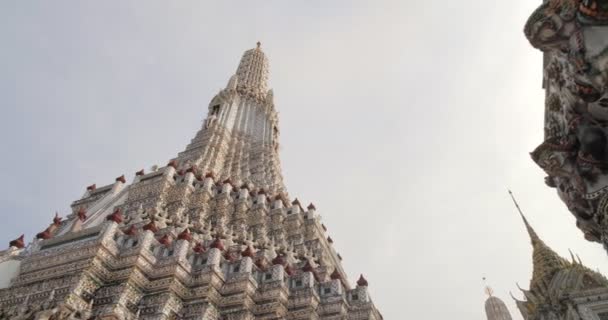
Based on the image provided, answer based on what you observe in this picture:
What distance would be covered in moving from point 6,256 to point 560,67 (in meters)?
15.7

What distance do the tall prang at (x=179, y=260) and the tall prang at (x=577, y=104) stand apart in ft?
28.0

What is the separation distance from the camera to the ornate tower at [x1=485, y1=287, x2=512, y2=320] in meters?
47.8

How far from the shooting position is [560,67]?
231 inches

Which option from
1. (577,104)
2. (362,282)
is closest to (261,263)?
(362,282)

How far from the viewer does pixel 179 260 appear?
38.3 ft

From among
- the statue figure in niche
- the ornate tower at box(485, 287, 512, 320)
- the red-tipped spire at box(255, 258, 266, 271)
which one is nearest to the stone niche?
the red-tipped spire at box(255, 258, 266, 271)

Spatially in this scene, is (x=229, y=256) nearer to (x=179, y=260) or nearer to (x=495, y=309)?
→ (x=179, y=260)

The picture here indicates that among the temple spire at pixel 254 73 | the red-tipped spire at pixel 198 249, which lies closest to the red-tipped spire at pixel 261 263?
the red-tipped spire at pixel 198 249

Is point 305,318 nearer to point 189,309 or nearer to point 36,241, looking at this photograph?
point 189,309

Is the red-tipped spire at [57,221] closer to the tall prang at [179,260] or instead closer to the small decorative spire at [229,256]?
the tall prang at [179,260]

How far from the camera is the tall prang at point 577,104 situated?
4.92 meters

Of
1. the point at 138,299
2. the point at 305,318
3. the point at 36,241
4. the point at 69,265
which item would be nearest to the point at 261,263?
the point at 305,318

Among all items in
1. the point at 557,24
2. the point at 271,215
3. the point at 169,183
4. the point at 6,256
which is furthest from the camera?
the point at 271,215

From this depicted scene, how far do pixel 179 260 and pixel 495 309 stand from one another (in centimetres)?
4636
